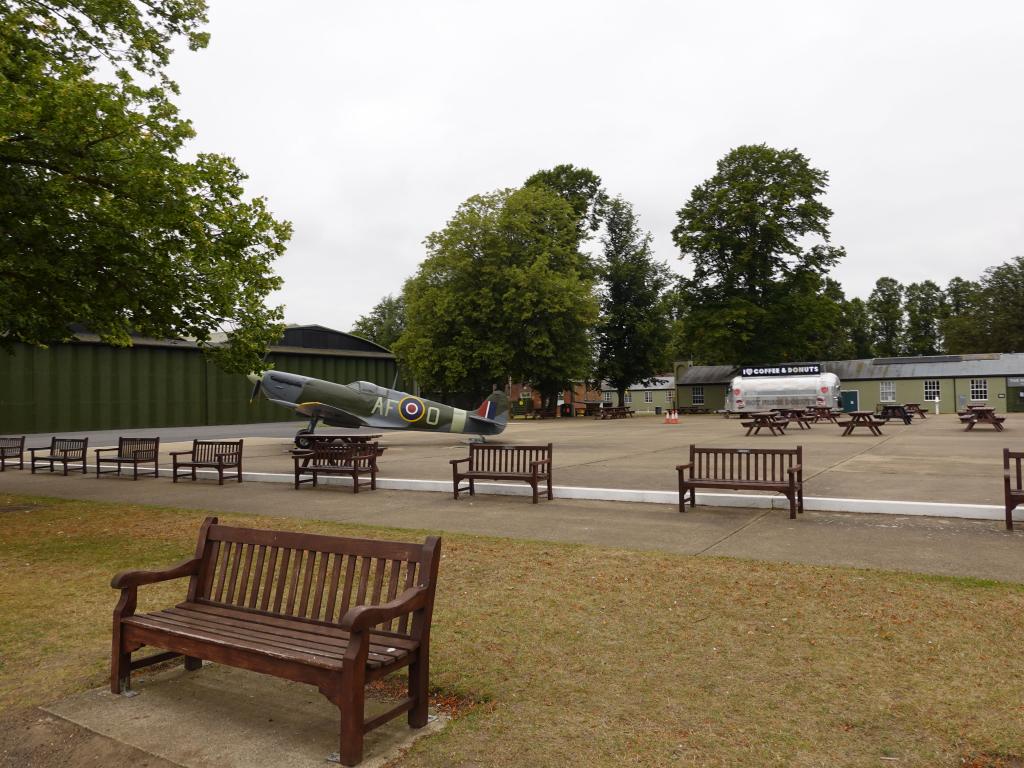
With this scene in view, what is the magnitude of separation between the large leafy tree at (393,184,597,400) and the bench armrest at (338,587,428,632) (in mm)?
37023

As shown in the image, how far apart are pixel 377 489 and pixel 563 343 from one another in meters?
32.3

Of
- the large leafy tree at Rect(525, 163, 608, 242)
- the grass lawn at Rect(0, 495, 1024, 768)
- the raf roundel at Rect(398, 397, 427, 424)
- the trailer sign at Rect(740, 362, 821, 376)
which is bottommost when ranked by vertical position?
the grass lawn at Rect(0, 495, 1024, 768)

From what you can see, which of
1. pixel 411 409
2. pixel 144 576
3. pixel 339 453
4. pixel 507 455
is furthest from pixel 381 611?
pixel 411 409

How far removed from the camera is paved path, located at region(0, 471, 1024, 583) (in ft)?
22.2

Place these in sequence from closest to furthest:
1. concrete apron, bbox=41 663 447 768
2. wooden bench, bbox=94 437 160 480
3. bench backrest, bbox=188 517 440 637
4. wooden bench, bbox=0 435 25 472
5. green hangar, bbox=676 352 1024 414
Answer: concrete apron, bbox=41 663 447 768, bench backrest, bbox=188 517 440 637, wooden bench, bbox=94 437 160 480, wooden bench, bbox=0 435 25 472, green hangar, bbox=676 352 1024 414

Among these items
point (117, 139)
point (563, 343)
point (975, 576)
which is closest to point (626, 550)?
point (975, 576)

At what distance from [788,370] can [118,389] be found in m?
41.6

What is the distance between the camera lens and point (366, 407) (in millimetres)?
23359

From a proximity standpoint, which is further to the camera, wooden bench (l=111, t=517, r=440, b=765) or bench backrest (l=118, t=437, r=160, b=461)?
bench backrest (l=118, t=437, r=160, b=461)

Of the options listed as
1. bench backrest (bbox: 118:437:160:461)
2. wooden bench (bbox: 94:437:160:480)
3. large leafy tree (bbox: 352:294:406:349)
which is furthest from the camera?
large leafy tree (bbox: 352:294:406:349)

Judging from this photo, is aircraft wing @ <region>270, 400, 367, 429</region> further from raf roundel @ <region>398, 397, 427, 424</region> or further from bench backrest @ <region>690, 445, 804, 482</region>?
bench backrest @ <region>690, 445, 804, 482</region>

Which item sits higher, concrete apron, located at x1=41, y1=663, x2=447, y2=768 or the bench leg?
the bench leg

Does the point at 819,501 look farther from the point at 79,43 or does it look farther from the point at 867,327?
the point at 867,327

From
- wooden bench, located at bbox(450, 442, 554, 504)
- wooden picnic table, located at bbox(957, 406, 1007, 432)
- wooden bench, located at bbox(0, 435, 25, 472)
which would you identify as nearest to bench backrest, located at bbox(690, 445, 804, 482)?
wooden bench, located at bbox(450, 442, 554, 504)
